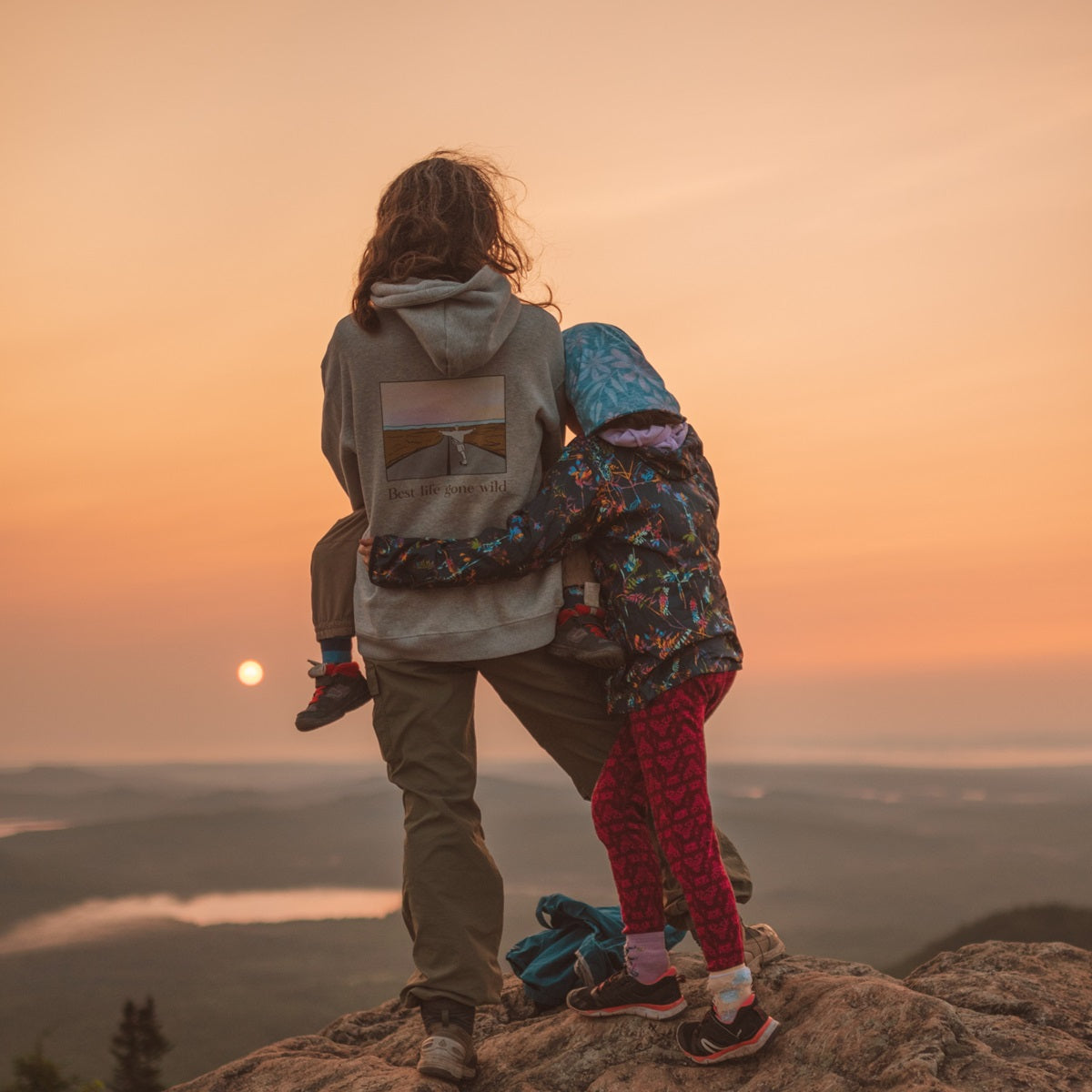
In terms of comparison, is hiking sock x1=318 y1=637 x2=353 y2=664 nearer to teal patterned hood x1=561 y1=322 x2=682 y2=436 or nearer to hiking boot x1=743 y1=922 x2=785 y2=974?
teal patterned hood x1=561 y1=322 x2=682 y2=436

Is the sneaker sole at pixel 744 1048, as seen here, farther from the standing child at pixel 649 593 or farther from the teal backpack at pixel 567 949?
the teal backpack at pixel 567 949

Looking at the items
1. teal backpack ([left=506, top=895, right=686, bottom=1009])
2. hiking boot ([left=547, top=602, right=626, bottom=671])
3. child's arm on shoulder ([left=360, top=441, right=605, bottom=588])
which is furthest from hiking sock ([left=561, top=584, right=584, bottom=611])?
teal backpack ([left=506, top=895, right=686, bottom=1009])

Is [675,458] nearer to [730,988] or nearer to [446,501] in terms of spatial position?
[446,501]

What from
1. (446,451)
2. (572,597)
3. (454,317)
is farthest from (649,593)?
(454,317)

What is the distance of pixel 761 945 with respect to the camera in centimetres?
355

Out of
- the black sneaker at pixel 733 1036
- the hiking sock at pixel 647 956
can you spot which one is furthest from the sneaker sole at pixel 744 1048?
the hiking sock at pixel 647 956

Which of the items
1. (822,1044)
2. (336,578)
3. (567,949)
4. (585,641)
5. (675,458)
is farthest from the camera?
(567,949)

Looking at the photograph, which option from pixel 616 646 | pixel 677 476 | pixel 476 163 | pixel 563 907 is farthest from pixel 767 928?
pixel 476 163

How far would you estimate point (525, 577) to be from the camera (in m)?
3.18

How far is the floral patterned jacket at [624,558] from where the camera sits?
3043 mm

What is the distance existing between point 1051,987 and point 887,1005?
36.0 inches

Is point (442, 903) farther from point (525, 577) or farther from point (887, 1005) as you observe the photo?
point (887, 1005)

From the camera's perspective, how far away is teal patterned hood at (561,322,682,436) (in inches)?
124

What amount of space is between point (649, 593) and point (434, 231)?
1259mm
